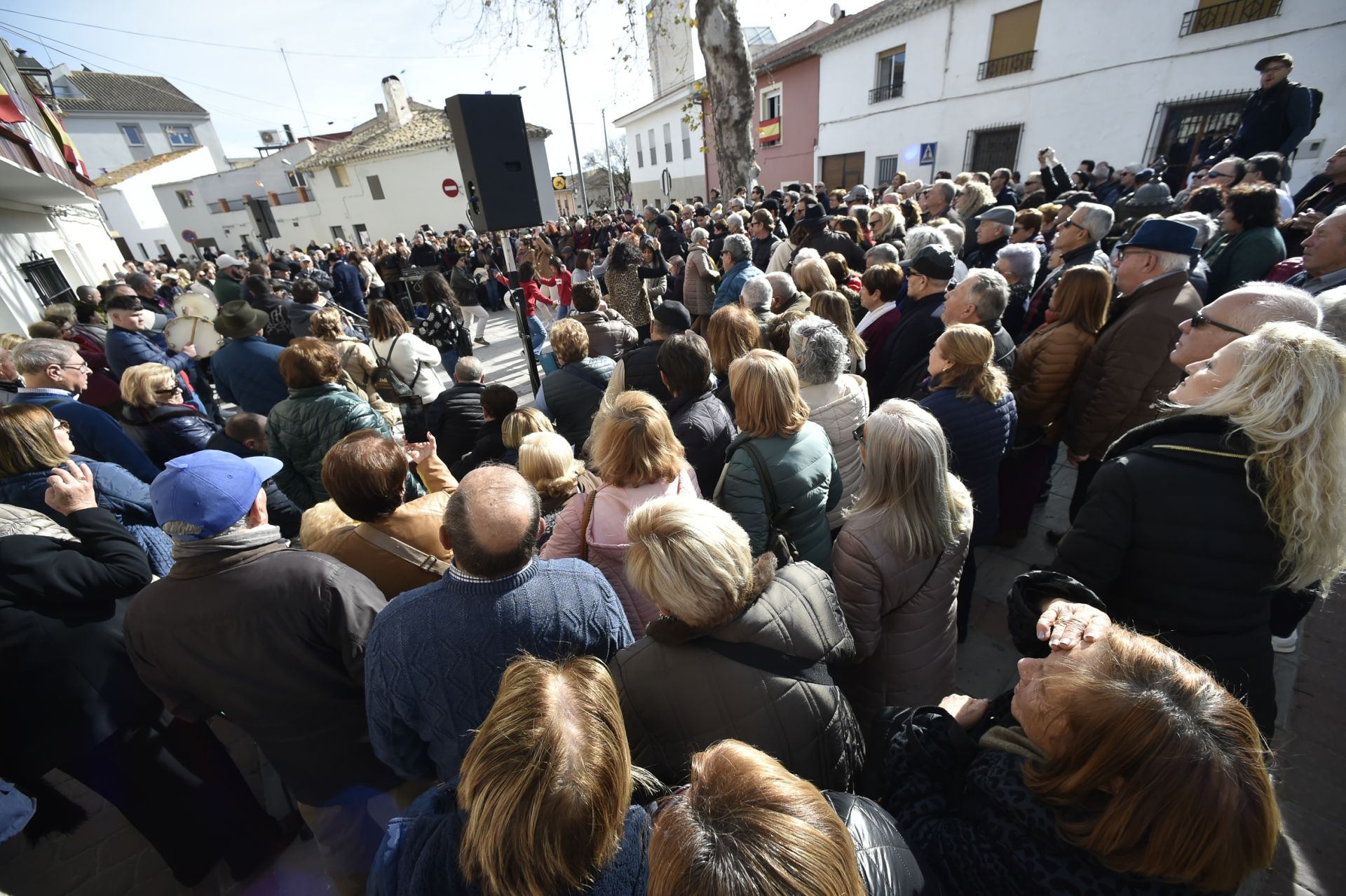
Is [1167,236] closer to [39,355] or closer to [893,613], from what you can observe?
[893,613]

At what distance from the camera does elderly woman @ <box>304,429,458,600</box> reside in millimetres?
1940

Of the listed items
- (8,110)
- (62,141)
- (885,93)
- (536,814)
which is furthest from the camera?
(885,93)

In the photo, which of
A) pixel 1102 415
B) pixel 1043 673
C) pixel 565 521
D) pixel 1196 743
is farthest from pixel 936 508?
pixel 1102 415

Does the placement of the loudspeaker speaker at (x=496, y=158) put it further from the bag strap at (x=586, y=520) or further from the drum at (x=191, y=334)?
the bag strap at (x=586, y=520)

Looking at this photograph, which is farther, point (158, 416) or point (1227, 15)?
point (1227, 15)

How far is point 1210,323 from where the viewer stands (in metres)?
1.95

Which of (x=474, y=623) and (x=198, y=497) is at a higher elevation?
(x=198, y=497)

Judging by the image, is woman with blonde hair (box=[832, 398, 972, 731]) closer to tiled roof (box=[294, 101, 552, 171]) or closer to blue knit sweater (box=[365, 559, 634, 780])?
blue knit sweater (box=[365, 559, 634, 780])

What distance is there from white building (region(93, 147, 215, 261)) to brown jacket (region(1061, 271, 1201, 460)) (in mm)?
37913

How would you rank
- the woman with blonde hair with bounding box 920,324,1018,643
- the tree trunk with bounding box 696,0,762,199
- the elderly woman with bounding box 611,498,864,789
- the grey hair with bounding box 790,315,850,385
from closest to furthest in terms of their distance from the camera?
1. the elderly woman with bounding box 611,498,864,789
2. the woman with blonde hair with bounding box 920,324,1018,643
3. the grey hair with bounding box 790,315,850,385
4. the tree trunk with bounding box 696,0,762,199

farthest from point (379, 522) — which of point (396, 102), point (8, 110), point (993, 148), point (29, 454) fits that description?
point (396, 102)

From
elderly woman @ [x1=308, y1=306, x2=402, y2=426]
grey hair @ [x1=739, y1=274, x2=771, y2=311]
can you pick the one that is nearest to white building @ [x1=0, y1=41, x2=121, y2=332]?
elderly woman @ [x1=308, y1=306, x2=402, y2=426]

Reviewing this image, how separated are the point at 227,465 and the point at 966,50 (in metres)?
19.6

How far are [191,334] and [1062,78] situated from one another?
703 inches
